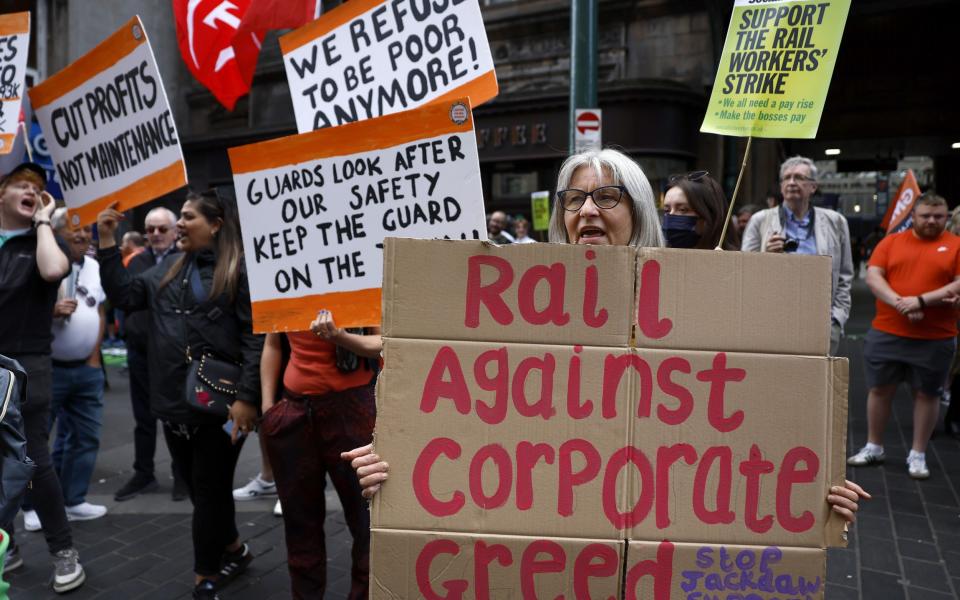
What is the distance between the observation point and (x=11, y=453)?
1873mm

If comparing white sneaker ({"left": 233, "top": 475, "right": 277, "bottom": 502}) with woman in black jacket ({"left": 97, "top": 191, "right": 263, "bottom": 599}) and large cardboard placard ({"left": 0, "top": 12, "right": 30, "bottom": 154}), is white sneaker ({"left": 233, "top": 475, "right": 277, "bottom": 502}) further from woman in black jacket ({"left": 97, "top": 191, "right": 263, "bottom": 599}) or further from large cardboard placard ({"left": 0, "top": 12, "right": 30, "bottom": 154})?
large cardboard placard ({"left": 0, "top": 12, "right": 30, "bottom": 154})

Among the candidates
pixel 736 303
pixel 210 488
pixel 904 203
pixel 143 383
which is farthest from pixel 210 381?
pixel 904 203

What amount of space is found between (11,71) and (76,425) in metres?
2.06

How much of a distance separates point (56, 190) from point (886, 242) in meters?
6.04

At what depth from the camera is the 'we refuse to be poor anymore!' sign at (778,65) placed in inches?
88.9

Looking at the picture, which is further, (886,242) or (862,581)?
(886,242)

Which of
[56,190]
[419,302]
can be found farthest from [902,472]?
[56,190]

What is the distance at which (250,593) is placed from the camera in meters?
3.36

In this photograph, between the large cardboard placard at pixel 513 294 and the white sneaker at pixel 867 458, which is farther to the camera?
the white sneaker at pixel 867 458

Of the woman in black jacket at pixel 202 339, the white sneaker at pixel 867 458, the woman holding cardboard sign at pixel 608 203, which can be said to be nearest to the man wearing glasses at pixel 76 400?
the woman in black jacket at pixel 202 339

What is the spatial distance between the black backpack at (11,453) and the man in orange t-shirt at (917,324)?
4972 millimetres

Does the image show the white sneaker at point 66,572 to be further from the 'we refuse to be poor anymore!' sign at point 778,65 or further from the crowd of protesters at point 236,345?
the 'we refuse to be poor anymore!' sign at point 778,65

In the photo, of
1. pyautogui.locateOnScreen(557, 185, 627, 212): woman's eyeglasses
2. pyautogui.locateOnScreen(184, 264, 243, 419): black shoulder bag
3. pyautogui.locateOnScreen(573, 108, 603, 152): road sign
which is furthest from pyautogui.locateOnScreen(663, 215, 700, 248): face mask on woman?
pyautogui.locateOnScreen(573, 108, 603, 152): road sign

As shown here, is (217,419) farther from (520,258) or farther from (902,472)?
(902,472)
